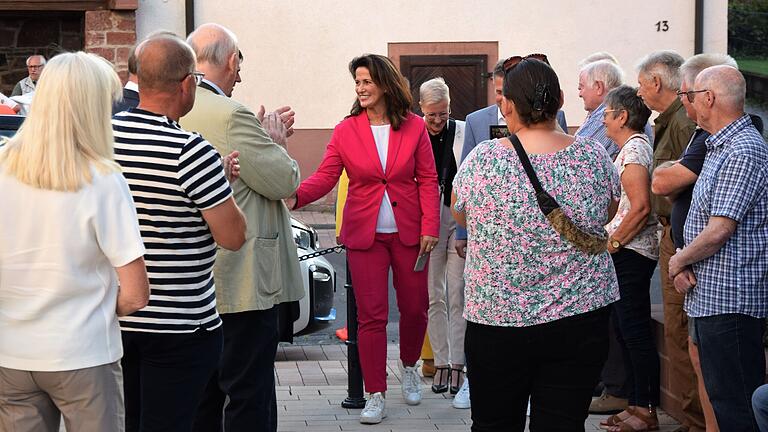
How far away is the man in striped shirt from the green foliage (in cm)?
1880

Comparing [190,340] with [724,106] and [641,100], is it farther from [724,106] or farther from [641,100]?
[641,100]

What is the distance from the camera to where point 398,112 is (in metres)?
6.88

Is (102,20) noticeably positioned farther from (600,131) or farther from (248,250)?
(248,250)

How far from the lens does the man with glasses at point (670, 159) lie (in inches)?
239

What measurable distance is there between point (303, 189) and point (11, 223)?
10.2 ft

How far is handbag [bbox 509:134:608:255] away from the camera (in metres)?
4.30

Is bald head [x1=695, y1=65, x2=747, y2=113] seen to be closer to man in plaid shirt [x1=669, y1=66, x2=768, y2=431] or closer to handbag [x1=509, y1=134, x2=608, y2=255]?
man in plaid shirt [x1=669, y1=66, x2=768, y2=431]

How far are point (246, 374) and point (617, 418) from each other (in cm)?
228

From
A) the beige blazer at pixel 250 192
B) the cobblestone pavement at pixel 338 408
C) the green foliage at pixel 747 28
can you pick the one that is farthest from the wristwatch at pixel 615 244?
the green foliage at pixel 747 28

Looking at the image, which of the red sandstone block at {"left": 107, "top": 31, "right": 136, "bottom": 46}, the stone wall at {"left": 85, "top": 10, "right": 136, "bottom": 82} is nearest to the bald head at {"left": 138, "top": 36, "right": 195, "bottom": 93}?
the stone wall at {"left": 85, "top": 10, "right": 136, "bottom": 82}

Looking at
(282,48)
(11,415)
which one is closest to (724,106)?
(11,415)

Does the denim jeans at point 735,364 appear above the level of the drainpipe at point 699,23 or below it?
below

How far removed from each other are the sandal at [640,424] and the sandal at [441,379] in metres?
1.32

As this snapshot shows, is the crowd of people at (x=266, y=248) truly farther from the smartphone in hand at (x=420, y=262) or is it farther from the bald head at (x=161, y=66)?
the smartphone in hand at (x=420, y=262)
